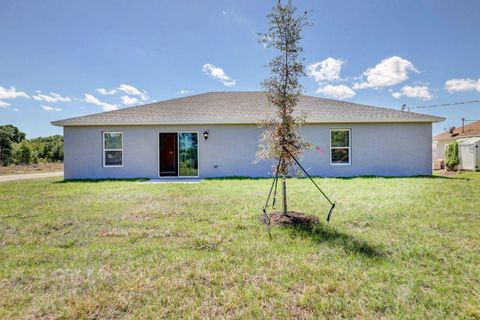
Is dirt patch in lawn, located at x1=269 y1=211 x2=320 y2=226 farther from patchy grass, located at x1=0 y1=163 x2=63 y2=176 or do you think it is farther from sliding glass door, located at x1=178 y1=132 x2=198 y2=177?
patchy grass, located at x1=0 y1=163 x2=63 y2=176

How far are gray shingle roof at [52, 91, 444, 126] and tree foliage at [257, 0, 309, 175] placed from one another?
18.5ft

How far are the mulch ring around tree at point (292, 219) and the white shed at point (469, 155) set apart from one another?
18.4 m

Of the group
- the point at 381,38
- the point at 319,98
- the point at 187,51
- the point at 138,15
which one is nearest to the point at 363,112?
the point at 319,98

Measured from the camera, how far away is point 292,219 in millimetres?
4496

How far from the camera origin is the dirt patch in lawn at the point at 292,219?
436 centimetres

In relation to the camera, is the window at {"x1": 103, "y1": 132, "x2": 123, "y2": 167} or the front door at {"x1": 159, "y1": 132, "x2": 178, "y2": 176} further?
the front door at {"x1": 159, "y1": 132, "x2": 178, "y2": 176}

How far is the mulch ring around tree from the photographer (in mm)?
4353

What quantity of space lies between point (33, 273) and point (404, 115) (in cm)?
1412

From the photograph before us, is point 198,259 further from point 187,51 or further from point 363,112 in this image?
point 187,51

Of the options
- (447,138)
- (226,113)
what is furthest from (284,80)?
(447,138)

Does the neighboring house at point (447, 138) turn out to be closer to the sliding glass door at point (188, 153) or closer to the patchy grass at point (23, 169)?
the sliding glass door at point (188, 153)

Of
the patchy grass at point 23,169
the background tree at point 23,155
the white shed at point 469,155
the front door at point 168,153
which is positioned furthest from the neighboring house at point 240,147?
the background tree at point 23,155

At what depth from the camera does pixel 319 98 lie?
15.1 meters

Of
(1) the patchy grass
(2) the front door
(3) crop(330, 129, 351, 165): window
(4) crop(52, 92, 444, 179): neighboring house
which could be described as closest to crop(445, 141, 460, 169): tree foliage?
(4) crop(52, 92, 444, 179): neighboring house
